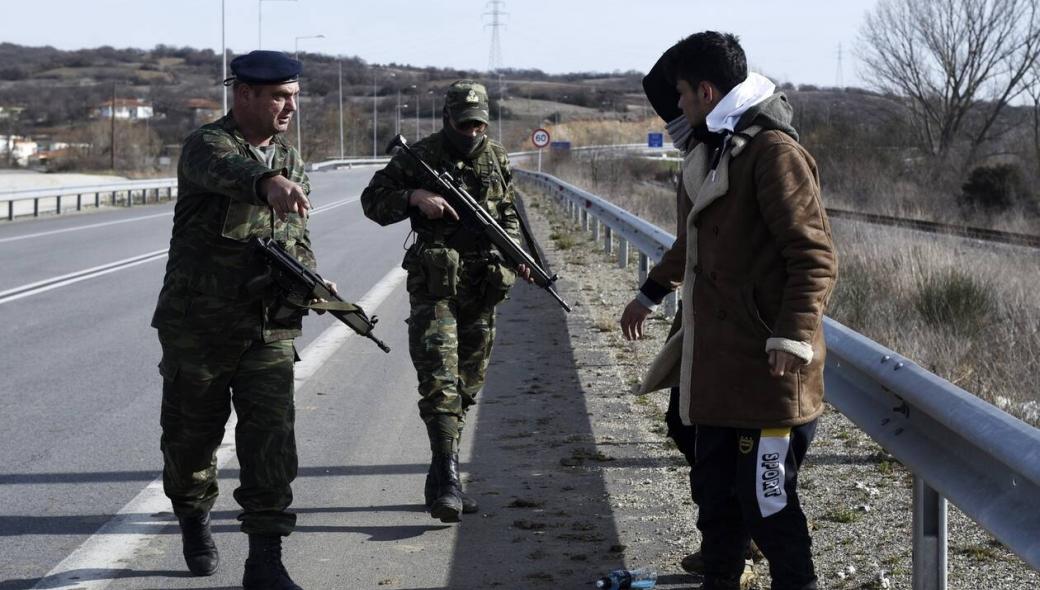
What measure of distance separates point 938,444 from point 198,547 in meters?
2.71

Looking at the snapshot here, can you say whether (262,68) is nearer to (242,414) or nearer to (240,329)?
(240,329)

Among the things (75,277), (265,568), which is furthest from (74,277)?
(265,568)

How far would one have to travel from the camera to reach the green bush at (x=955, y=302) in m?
10.5

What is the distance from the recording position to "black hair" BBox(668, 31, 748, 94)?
4203 mm

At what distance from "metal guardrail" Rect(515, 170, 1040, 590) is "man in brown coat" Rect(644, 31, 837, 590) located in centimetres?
35

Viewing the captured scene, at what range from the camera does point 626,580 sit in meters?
4.80

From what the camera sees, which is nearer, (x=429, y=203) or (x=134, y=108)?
(x=429, y=203)

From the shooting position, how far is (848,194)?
37.4m

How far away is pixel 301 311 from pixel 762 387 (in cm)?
189

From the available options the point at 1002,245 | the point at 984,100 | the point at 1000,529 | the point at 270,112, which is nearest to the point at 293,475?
the point at 270,112

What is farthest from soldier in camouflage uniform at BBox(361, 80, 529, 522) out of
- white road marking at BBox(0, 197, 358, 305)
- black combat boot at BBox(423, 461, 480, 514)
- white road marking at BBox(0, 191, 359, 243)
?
white road marking at BBox(0, 191, 359, 243)

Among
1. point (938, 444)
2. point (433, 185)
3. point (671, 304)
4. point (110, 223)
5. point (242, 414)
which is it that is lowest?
point (110, 223)

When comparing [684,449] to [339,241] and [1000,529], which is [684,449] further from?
[339,241]

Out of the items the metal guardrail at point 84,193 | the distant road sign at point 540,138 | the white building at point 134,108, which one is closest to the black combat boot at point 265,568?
the metal guardrail at point 84,193
